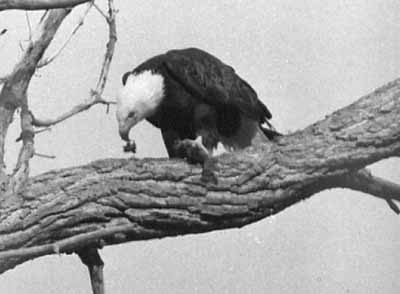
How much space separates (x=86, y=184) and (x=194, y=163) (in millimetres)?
441

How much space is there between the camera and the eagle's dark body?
155 inches

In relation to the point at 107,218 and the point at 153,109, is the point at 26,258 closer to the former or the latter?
the point at 107,218

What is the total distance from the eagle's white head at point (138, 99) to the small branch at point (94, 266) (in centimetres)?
132

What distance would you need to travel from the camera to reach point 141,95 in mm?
4020

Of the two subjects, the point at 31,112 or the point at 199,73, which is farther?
the point at 31,112

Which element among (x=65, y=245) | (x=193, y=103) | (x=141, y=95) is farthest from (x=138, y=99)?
(x=65, y=245)

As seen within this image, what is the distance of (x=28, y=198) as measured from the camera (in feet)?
8.75

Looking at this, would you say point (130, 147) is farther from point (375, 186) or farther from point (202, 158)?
point (375, 186)

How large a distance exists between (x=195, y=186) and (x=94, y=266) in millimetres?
480

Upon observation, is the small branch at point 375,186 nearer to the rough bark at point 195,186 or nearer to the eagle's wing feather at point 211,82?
the rough bark at point 195,186

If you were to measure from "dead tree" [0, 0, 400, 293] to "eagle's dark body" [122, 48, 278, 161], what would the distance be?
3.54ft

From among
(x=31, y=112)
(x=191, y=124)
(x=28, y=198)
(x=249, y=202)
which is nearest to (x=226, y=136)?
(x=191, y=124)

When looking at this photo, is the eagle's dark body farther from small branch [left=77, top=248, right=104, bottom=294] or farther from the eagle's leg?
small branch [left=77, top=248, right=104, bottom=294]

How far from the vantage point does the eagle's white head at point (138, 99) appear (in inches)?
159
